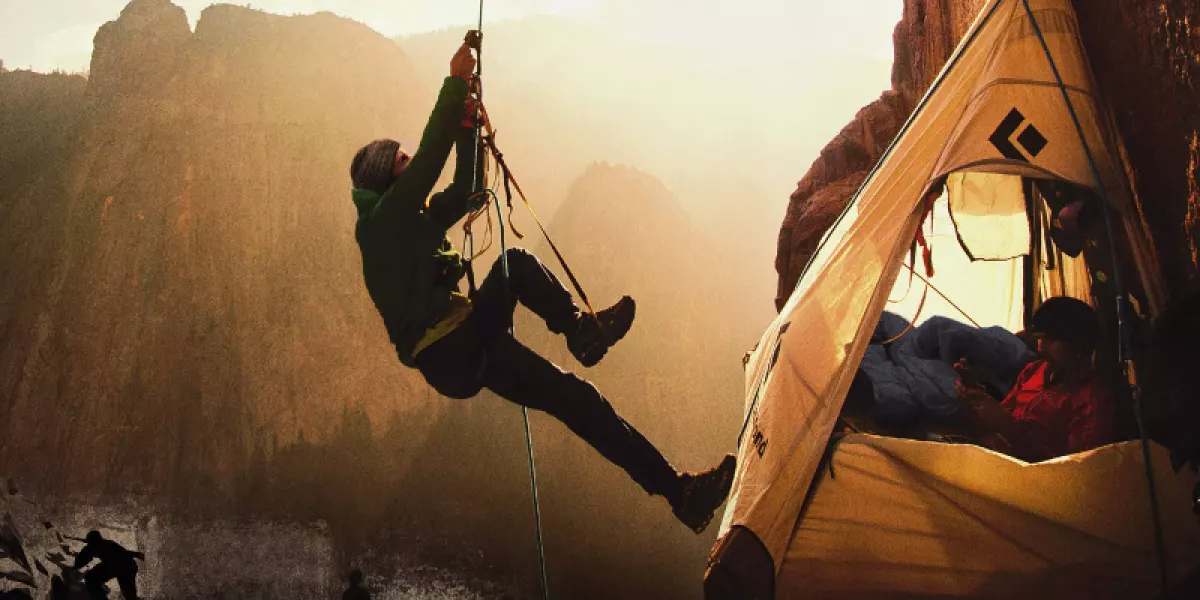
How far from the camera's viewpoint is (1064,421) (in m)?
3.07

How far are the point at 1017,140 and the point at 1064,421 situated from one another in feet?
3.65

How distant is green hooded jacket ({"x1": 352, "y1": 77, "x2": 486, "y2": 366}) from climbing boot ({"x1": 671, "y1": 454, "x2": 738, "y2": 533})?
115 centimetres

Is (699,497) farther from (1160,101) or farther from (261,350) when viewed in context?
(261,350)

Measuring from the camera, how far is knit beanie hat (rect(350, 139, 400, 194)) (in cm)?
321

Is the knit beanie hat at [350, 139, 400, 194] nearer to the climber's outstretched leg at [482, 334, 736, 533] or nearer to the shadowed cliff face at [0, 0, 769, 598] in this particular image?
the climber's outstretched leg at [482, 334, 736, 533]

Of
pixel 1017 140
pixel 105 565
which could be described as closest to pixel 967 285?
pixel 1017 140

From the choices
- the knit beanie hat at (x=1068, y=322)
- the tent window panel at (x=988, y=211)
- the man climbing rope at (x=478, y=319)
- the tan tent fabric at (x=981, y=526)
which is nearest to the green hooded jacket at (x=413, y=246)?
the man climbing rope at (x=478, y=319)

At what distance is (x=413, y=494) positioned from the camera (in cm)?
1833

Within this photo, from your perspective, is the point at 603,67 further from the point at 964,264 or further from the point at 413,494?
the point at 964,264

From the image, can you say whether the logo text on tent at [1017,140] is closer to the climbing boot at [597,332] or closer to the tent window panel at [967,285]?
the climbing boot at [597,332]

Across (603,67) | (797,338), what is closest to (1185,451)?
(797,338)

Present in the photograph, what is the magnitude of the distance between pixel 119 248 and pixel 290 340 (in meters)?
4.21

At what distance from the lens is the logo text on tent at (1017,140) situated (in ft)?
10.0

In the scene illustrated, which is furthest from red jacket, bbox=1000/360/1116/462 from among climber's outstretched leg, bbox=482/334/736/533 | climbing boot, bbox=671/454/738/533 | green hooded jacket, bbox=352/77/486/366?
green hooded jacket, bbox=352/77/486/366
